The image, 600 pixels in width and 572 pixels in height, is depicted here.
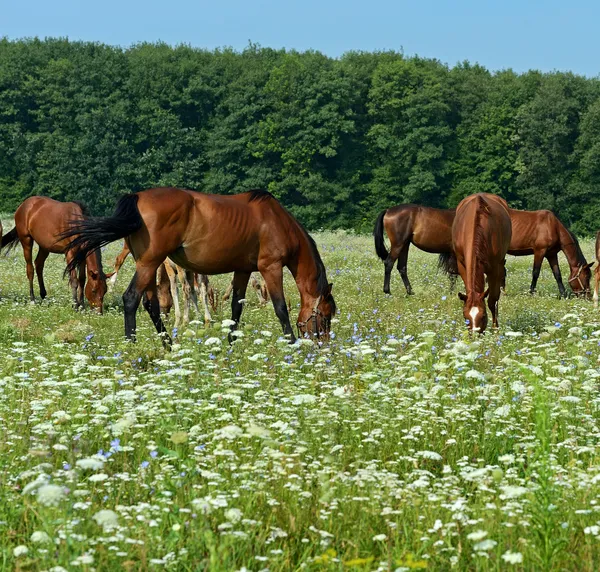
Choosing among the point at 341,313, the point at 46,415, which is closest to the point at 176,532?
the point at 46,415

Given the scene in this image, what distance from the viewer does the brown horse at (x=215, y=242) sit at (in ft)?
32.9

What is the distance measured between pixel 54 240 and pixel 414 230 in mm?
9328

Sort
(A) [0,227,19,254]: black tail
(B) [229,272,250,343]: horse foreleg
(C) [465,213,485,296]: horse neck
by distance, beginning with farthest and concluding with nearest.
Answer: (A) [0,227,19,254]: black tail → (B) [229,272,250,343]: horse foreleg → (C) [465,213,485,296]: horse neck

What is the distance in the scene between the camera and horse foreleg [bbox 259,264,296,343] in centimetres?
1058

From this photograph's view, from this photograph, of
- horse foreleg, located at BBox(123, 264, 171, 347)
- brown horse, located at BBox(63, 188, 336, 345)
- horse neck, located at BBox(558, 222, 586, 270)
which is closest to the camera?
brown horse, located at BBox(63, 188, 336, 345)

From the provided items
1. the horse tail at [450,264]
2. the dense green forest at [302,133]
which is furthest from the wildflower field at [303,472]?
the dense green forest at [302,133]

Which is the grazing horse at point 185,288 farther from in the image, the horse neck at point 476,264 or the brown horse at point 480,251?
the horse neck at point 476,264

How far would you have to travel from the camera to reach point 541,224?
68.2 feet

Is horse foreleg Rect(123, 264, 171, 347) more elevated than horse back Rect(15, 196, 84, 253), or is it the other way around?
horse back Rect(15, 196, 84, 253)

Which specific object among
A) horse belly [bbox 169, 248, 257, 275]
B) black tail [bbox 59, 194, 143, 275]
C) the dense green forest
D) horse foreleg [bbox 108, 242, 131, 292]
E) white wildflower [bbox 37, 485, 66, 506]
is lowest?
horse foreleg [bbox 108, 242, 131, 292]

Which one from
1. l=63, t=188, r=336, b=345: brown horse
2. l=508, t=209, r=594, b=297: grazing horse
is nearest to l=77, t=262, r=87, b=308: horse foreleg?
l=63, t=188, r=336, b=345: brown horse

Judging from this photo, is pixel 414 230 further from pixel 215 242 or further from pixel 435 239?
pixel 215 242

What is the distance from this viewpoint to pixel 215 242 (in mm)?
10570

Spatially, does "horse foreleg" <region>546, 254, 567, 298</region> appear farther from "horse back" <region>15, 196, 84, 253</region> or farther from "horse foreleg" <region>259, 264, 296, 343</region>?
"horse back" <region>15, 196, 84, 253</region>
